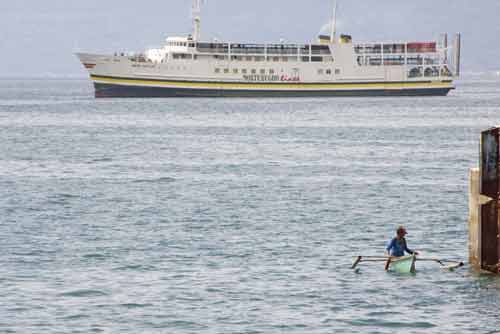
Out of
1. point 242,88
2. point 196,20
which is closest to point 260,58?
point 242,88

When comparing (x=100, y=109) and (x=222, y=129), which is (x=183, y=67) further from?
(x=222, y=129)

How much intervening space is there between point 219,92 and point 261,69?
663 cm

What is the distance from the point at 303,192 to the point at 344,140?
33.2 meters

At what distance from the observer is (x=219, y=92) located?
148 m

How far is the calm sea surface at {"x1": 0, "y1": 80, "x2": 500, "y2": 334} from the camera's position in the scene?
25328mm

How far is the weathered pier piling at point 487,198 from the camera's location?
26.2 meters

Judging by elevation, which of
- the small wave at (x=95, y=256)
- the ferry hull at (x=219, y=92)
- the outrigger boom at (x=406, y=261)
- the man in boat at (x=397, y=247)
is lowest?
the small wave at (x=95, y=256)

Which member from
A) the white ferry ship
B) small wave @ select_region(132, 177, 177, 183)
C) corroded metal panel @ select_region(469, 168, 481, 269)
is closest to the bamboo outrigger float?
corroded metal panel @ select_region(469, 168, 481, 269)

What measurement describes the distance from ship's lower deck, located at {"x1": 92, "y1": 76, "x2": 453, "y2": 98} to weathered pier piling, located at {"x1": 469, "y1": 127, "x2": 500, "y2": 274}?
118 m

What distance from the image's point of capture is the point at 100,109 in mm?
130625

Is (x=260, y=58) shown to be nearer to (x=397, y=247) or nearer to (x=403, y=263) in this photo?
(x=397, y=247)

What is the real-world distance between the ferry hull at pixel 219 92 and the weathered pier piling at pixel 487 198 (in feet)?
390

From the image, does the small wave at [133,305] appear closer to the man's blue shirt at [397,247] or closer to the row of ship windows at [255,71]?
the man's blue shirt at [397,247]

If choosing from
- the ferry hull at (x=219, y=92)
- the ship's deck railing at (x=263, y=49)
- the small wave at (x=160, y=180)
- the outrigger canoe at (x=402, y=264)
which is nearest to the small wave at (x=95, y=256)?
the outrigger canoe at (x=402, y=264)
